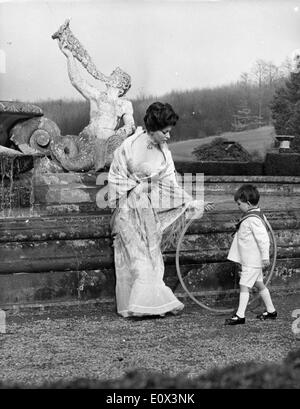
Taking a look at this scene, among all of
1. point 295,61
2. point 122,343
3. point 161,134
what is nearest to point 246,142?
point 295,61

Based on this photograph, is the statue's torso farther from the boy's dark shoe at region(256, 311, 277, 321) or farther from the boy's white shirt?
the boy's dark shoe at region(256, 311, 277, 321)

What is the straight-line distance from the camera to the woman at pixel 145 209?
519 centimetres

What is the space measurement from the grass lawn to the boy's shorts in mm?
16272

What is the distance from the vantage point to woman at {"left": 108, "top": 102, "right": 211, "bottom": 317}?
17.0ft

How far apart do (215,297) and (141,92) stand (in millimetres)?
15244

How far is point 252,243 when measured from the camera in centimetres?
525

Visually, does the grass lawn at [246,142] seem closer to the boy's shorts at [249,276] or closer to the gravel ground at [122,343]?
the gravel ground at [122,343]

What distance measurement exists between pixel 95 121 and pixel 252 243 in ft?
20.6

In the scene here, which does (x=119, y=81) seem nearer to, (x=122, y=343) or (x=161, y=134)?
(x=161, y=134)

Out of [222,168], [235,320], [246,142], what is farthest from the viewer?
[246,142]

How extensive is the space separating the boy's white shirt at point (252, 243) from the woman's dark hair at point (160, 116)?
36.9 inches

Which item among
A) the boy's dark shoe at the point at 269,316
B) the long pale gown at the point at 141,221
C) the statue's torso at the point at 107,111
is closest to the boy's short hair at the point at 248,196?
the long pale gown at the point at 141,221

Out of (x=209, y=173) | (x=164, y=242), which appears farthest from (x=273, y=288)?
(x=209, y=173)
